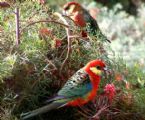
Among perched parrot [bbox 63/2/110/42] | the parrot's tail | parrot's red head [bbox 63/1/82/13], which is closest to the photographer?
the parrot's tail

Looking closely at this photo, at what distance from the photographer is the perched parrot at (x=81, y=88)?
1.00 metres

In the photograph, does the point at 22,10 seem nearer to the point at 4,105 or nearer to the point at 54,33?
the point at 54,33

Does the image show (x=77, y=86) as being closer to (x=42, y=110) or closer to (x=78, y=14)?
(x=42, y=110)

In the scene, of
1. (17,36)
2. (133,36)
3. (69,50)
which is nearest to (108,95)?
(69,50)

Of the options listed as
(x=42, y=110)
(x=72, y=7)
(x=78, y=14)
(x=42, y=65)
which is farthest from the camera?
(x=72, y=7)

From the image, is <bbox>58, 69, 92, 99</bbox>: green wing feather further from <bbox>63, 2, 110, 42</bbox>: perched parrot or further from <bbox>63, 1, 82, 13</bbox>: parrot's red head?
<bbox>63, 1, 82, 13</bbox>: parrot's red head

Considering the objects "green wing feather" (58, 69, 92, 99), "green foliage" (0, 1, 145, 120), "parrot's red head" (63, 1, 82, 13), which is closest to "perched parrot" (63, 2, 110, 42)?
"parrot's red head" (63, 1, 82, 13)

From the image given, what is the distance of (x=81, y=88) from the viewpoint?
1019mm

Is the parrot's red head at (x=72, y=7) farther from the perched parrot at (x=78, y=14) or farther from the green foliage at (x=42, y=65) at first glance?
the green foliage at (x=42, y=65)

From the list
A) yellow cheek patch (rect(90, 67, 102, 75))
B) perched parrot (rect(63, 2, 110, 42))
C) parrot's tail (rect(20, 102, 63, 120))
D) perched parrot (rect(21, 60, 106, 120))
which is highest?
perched parrot (rect(63, 2, 110, 42))

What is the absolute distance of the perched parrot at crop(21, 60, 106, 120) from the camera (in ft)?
3.28

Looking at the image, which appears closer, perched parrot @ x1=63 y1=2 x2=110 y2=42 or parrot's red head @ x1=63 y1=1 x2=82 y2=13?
perched parrot @ x1=63 y1=2 x2=110 y2=42

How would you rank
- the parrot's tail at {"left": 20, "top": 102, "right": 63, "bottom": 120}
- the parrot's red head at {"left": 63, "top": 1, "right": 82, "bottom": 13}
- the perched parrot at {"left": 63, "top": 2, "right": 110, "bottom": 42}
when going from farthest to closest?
the parrot's red head at {"left": 63, "top": 1, "right": 82, "bottom": 13} → the perched parrot at {"left": 63, "top": 2, "right": 110, "bottom": 42} → the parrot's tail at {"left": 20, "top": 102, "right": 63, "bottom": 120}

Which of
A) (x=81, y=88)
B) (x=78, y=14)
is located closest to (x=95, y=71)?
(x=81, y=88)
